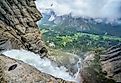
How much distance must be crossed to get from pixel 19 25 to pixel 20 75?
38311 mm

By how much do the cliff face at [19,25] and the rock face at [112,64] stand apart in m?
31.8

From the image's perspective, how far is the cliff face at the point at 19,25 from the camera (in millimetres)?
67875

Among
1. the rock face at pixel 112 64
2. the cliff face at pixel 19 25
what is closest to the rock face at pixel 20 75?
the rock face at pixel 112 64

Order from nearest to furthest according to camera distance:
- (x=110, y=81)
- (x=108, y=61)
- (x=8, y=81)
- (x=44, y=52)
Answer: (x=110, y=81)
(x=108, y=61)
(x=8, y=81)
(x=44, y=52)

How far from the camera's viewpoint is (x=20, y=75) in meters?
39.8

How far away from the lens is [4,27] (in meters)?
69.7

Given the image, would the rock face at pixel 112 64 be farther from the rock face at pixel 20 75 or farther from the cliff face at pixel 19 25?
the cliff face at pixel 19 25

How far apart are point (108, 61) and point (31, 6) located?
57162 mm

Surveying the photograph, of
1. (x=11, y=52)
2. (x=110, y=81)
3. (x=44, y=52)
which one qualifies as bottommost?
(x=44, y=52)

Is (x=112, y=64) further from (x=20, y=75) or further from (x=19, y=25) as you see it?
(x=19, y=25)

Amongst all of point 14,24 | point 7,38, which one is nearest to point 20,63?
point 7,38

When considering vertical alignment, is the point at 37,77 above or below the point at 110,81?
below

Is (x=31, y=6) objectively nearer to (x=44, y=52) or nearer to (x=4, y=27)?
(x=44, y=52)

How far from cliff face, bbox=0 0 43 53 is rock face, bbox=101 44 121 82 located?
31.8m
